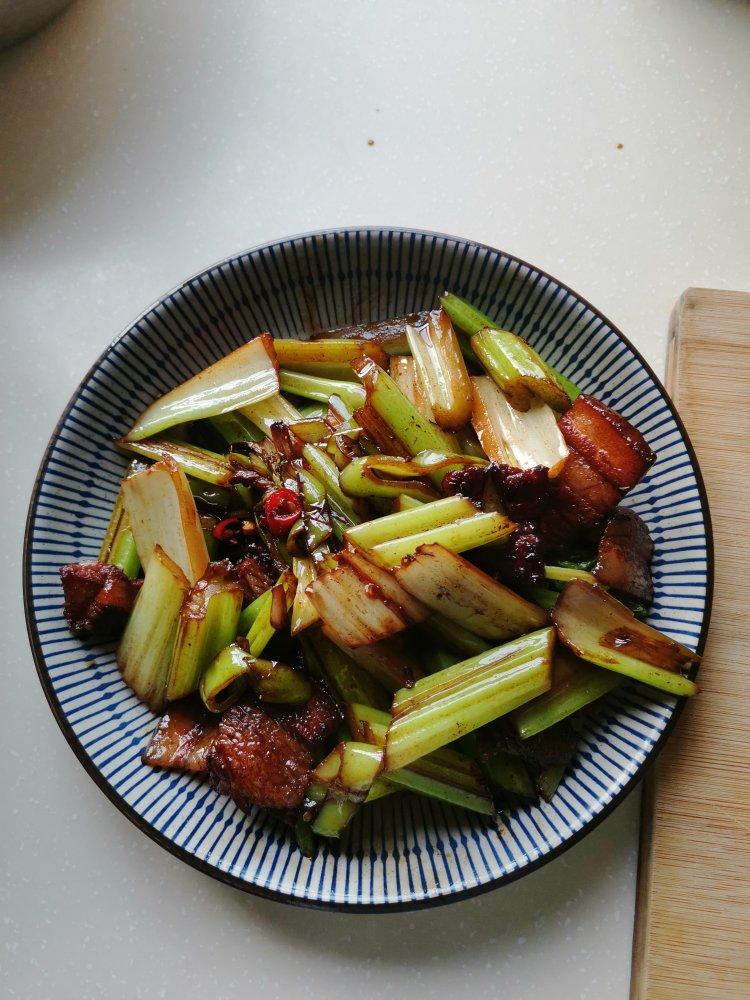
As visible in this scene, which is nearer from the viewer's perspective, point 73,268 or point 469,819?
point 469,819

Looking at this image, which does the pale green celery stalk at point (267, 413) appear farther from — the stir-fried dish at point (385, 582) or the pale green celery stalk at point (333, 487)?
the pale green celery stalk at point (333, 487)

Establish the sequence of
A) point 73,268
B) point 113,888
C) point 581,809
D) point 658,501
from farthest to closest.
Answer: point 73,268
point 113,888
point 658,501
point 581,809

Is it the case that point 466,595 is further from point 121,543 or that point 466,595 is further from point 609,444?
point 121,543

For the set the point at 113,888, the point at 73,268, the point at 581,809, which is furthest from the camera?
the point at 73,268

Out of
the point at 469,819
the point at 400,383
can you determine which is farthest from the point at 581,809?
the point at 400,383

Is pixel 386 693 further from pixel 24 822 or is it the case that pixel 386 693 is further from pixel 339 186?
pixel 339 186

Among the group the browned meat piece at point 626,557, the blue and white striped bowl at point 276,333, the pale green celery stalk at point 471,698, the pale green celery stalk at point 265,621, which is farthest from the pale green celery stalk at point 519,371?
the pale green celery stalk at point 265,621
